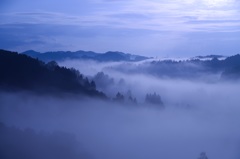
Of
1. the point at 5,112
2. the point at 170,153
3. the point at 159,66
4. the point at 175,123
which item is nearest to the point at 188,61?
the point at 159,66

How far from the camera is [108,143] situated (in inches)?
1816

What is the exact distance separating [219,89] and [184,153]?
7879 cm

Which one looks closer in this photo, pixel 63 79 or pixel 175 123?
pixel 63 79

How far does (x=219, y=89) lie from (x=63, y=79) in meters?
80.1

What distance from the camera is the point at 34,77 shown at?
5622 centimetres

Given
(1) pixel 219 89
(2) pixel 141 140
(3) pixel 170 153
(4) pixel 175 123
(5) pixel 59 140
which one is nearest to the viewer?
(5) pixel 59 140

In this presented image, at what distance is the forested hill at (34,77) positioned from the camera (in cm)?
5156

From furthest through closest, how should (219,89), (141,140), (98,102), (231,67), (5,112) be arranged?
(231,67), (219,89), (98,102), (141,140), (5,112)

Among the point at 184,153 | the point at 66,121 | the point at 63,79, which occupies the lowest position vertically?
the point at 184,153

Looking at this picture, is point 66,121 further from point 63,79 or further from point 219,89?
point 219,89

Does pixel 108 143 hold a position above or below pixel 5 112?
below

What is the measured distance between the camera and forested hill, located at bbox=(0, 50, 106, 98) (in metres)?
51.6

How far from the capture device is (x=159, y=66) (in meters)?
178

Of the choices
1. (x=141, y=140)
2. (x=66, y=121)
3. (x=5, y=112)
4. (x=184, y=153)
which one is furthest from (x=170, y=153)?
(x=5, y=112)
